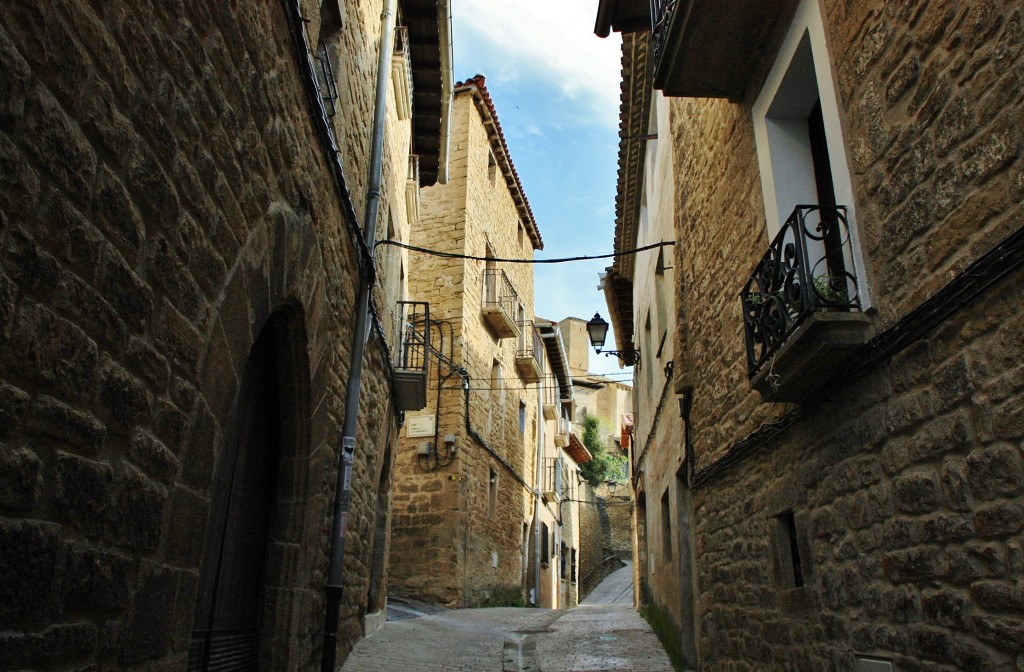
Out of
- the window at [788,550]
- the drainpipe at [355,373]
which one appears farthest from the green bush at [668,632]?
the drainpipe at [355,373]

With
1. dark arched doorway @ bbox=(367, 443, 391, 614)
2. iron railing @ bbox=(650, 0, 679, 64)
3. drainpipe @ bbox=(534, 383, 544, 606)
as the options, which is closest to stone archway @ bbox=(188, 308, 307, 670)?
iron railing @ bbox=(650, 0, 679, 64)

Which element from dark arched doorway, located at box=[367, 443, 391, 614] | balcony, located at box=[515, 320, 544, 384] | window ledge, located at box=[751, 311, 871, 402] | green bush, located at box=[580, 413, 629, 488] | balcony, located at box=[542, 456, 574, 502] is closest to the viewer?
window ledge, located at box=[751, 311, 871, 402]

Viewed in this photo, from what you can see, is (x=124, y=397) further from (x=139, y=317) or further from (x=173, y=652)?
(x=173, y=652)

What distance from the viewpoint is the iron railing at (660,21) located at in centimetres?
582

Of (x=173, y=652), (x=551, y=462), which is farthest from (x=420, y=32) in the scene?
(x=551, y=462)

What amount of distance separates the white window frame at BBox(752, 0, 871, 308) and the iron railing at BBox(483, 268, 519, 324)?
37.2 ft

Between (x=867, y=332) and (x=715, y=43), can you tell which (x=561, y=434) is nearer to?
(x=715, y=43)

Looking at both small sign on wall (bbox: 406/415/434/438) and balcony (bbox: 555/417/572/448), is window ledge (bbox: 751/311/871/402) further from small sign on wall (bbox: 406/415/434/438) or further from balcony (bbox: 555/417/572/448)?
balcony (bbox: 555/417/572/448)

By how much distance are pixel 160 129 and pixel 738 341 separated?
14.2 ft

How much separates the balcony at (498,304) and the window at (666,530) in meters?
7.09

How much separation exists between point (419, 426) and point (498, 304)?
3516 mm

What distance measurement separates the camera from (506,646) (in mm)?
8500

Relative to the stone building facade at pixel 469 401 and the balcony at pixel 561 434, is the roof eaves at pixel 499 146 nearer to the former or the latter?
the stone building facade at pixel 469 401

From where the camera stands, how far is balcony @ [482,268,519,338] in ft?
53.8
